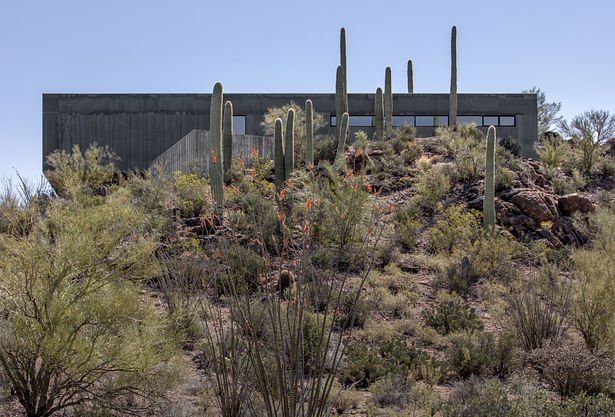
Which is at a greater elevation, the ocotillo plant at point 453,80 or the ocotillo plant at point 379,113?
the ocotillo plant at point 453,80

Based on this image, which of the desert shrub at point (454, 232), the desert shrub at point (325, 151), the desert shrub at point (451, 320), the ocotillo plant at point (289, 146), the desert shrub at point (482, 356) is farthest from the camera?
the desert shrub at point (325, 151)

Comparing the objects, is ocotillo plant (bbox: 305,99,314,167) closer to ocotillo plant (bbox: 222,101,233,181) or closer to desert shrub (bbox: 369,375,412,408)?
ocotillo plant (bbox: 222,101,233,181)

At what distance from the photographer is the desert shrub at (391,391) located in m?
6.09

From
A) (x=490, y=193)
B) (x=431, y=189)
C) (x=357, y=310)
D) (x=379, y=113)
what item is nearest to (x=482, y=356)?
(x=357, y=310)

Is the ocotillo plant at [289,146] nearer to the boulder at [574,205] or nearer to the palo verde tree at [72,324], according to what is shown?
the boulder at [574,205]

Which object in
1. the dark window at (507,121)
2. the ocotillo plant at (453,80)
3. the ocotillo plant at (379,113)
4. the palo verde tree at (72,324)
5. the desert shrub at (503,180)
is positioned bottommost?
the palo verde tree at (72,324)

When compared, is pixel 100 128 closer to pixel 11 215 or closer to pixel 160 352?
pixel 11 215

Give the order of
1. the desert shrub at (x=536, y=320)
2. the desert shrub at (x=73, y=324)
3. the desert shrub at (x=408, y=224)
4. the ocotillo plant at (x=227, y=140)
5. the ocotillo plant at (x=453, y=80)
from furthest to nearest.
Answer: the ocotillo plant at (x=453, y=80) → the ocotillo plant at (x=227, y=140) → the desert shrub at (x=408, y=224) → the desert shrub at (x=536, y=320) → the desert shrub at (x=73, y=324)

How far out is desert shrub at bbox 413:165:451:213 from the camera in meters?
17.0

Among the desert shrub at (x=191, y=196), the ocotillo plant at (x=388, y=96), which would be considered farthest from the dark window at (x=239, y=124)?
the desert shrub at (x=191, y=196)

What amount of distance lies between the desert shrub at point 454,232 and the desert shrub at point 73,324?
927cm

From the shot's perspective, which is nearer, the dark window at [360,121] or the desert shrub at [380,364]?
the desert shrub at [380,364]

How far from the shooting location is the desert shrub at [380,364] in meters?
6.82

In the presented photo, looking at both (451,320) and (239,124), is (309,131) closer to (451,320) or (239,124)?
(451,320)
